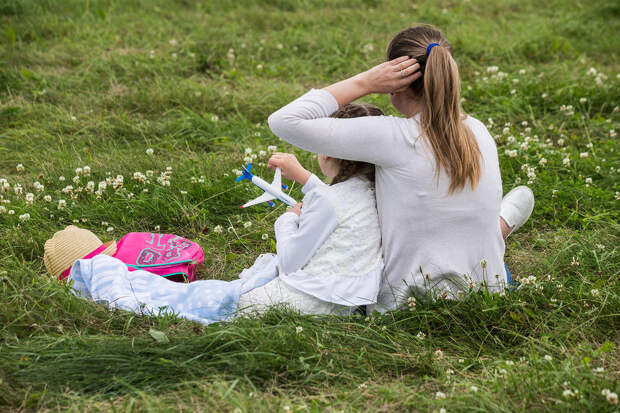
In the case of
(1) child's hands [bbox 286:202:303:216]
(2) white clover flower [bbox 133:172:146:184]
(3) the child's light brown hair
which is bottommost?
(2) white clover flower [bbox 133:172:146:184]

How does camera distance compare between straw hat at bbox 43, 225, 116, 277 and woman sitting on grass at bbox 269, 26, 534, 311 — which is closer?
woman sitting on grass at bbox 269, 26, 534, 311

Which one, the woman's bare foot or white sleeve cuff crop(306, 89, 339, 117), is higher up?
white sleeve cuff crop(306, 89, 339, 117)

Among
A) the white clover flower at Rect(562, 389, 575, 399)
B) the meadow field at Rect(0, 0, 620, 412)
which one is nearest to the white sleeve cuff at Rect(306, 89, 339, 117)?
the meadow field at Rect(0, 0, 620, 412)

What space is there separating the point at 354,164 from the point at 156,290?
1.22m

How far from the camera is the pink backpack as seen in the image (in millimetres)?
3465

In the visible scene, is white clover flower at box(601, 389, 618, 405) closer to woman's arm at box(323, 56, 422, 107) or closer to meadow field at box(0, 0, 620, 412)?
meadow field at box(0, 0, 620, 412)

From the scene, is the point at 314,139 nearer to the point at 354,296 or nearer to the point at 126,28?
the point at 354,296

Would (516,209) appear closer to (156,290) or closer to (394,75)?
(394,75)

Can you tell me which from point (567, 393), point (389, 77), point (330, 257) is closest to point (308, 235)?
point (330, 257)

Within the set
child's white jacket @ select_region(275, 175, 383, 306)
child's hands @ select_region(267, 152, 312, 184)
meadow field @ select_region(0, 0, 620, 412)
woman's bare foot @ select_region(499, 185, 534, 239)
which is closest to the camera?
meadow field @ select_region(0, 0, 620, 412)

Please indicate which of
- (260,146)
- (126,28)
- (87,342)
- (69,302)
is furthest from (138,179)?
(126,28)

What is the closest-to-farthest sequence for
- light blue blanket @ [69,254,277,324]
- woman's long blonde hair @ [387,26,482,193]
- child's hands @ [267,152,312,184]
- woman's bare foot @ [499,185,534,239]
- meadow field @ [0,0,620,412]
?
1. meadow field @ [0,0,620,412]
2. woman's long blonde hair @ [387,26,482,193]
3. light blue blanket @ [69,254,277,324]
4. child's hands @ [267,152,312,184]
5. woman's bare foot @ [499,185,534,239]

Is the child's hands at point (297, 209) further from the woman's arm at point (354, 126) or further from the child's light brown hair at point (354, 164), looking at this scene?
the woman's arm at point (354, 126)

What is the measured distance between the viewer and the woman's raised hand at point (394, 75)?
277 centimetres
